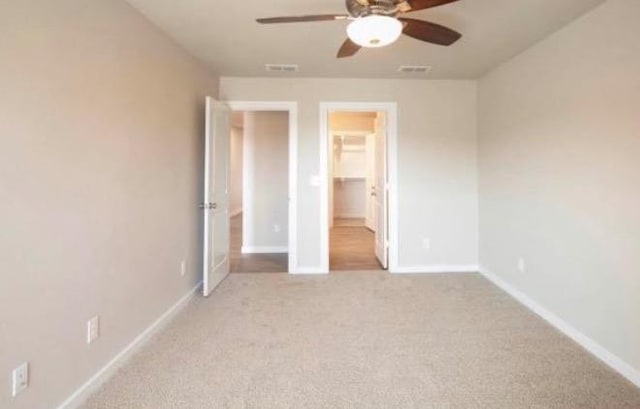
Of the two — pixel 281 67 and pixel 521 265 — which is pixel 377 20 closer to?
pixel 281 67

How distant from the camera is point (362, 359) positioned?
2.35 meters

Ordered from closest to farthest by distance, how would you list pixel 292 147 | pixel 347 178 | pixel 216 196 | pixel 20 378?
pixel 20 378
pixel 216 196
pixel 292 147
pixel 347 178

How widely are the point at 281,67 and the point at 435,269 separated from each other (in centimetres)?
298

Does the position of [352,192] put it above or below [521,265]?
above

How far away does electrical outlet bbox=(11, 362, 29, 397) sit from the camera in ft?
4.97

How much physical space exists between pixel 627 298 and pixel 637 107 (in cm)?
116

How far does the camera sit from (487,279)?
4.08 metres

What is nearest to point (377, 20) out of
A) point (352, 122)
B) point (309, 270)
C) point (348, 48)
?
point (348, 48)

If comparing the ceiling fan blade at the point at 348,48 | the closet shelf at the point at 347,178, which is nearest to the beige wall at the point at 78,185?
the ceiling fan blade at the point at 348,48

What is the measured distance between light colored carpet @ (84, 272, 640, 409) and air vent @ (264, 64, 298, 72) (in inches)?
94.0

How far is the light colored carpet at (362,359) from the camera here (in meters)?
1.93

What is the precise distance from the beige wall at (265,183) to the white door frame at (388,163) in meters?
1.44

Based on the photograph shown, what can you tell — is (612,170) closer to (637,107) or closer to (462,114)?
(637,107)

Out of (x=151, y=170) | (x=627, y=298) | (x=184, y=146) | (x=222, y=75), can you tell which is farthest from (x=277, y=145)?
(x=627, y=298)
